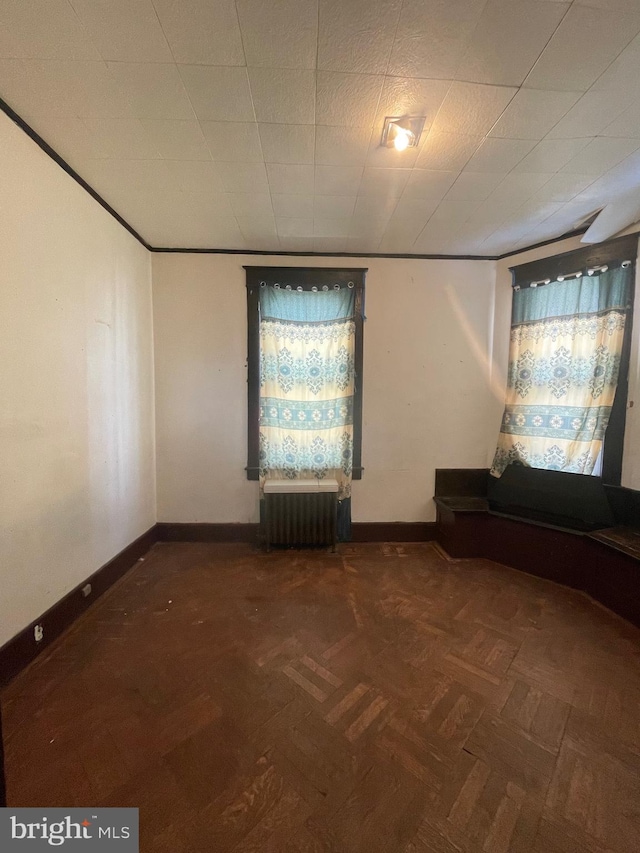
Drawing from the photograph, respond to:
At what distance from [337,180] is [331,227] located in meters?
0.55

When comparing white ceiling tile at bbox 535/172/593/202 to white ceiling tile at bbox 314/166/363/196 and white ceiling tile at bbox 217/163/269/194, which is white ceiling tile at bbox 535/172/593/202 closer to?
white ceiling tile at bbox 314/166/363/196

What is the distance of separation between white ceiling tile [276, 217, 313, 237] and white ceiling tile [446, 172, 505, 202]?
103 cm

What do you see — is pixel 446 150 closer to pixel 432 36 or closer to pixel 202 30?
pixel 432 36

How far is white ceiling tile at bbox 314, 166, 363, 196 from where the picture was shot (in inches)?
71.4

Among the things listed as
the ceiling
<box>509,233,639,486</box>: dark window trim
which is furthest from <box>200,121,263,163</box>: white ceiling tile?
<box>509,233,639,486</box>: dark window trim

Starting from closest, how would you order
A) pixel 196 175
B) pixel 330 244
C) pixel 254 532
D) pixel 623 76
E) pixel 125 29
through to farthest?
pixel 125 29 < pixel 623 76 < pixel 196 175 < pixel 330 244 < pixel 254 532

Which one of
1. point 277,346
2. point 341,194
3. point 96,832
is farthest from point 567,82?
point 96,832

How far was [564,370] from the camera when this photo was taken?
251 cm

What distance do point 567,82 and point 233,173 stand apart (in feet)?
5.51

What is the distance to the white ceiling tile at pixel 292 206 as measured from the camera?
2.08 meters

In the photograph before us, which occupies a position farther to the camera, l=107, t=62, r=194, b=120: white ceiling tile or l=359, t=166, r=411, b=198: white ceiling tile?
l=359, t=166, r=411, b=198: white ceiling tile

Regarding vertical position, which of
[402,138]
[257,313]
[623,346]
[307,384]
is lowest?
[307,384]

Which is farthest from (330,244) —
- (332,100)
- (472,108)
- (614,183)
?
(614,183)

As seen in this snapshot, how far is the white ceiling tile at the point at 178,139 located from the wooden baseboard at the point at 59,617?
263cm
